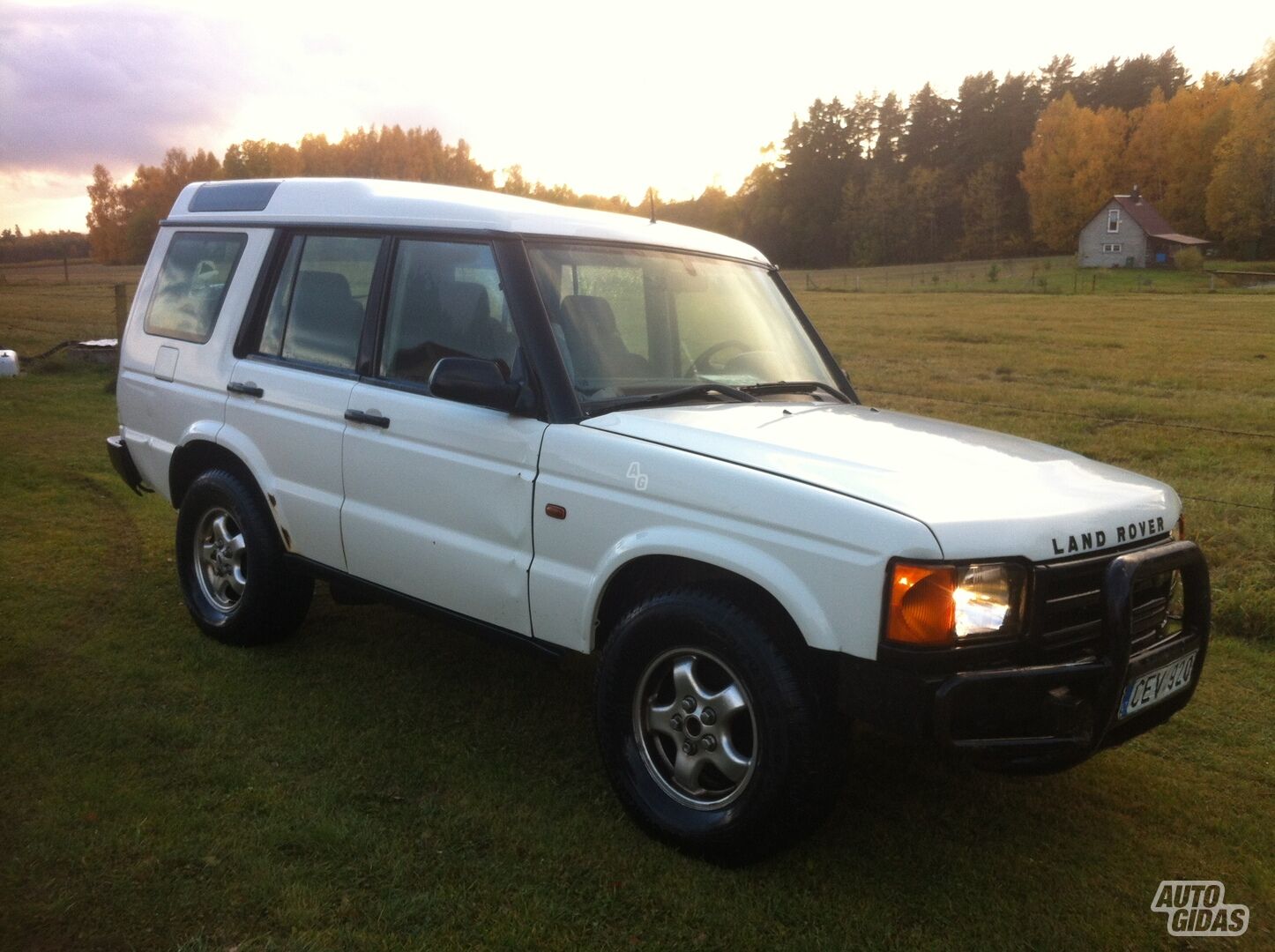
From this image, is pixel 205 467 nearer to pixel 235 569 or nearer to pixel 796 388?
pixel 235 569

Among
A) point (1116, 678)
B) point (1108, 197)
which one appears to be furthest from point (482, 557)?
point (1108, 197)

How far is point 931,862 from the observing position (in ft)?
11.3

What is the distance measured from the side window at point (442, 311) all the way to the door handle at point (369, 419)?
0.18 m

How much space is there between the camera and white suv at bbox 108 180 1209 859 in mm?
2977

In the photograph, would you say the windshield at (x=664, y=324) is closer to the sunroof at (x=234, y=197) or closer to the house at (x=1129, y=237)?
the sunroof at (x=234, y=197)

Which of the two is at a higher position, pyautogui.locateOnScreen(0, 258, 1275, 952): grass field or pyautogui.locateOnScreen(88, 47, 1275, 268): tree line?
pyautogui.locateOnScreen(88, 47, 1275, 268): tree line

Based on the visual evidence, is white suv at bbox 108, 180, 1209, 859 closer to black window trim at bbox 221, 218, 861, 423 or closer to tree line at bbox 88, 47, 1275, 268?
black window trim at bbox 221, 218, 861, 423

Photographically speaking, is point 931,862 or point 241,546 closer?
point 931,862

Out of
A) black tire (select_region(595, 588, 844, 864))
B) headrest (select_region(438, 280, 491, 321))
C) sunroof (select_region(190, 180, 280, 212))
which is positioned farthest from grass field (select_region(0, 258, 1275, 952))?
sunroof (select_region(190, 180, 280, 212))

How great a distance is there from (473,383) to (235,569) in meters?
2.17

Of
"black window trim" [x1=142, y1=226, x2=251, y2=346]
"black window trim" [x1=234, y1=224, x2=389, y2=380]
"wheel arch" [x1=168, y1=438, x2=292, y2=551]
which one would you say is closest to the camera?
"black window trim" [x1=234, y1=224, x2=389, y2=380]

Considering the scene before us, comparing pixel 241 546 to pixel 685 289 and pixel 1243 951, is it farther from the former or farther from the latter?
pixel 1243 951

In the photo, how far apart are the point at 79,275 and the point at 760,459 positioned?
2279 inches

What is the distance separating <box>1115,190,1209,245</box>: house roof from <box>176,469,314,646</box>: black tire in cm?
6661
